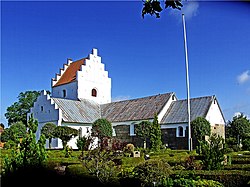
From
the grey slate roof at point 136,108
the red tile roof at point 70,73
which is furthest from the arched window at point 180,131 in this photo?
the red tile roof at point 70,73

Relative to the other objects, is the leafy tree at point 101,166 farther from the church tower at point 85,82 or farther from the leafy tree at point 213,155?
the church tower at point 85,82

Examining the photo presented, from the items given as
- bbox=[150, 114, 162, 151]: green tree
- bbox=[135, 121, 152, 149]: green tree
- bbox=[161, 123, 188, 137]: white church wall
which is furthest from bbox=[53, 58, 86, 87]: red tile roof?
bbox=[150, 114, 162, 151]: green tree

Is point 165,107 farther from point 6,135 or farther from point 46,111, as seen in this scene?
point 6,135

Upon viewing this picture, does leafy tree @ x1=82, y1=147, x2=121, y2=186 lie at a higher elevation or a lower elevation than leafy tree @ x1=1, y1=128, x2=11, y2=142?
lower

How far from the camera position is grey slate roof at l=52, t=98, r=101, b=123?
26900 mm

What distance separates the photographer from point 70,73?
33.2 m

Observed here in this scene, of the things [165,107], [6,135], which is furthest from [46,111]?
[165,107]

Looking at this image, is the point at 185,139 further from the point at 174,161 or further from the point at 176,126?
the point at 174,161

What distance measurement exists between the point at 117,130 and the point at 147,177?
21.4 m

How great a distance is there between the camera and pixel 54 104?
27.0 meters

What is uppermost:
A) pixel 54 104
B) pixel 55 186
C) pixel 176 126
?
pixel 54 104

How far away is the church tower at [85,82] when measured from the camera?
31031mm

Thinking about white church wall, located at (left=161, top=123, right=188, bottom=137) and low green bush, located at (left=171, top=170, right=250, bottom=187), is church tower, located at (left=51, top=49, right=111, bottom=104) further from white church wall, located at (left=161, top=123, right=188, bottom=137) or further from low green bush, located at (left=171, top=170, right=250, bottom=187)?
low green bush, located at (left=171, top=170, right=250, bottom=187)

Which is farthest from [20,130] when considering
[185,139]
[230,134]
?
[230,134]
